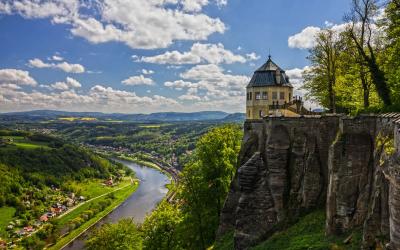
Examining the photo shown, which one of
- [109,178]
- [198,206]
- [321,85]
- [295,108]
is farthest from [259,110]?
[109,178]

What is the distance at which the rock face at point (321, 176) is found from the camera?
1464cm

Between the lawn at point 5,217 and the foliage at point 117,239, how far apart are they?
66.5 meters

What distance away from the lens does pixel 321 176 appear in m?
22.6

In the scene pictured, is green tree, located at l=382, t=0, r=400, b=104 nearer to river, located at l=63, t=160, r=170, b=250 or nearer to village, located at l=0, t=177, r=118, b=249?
river, located at l=63, t=160, r=170, b=250

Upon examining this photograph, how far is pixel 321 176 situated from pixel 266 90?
19142mm

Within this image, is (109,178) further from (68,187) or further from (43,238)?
(43,238)

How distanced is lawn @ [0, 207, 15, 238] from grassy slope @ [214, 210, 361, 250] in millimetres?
94233

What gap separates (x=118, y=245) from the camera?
41625mm

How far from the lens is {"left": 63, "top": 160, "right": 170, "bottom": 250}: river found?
9706 cm

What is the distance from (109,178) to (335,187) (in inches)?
6869

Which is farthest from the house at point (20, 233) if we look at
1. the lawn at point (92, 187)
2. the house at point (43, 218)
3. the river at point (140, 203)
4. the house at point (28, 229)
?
the lawn at point (92, 187)

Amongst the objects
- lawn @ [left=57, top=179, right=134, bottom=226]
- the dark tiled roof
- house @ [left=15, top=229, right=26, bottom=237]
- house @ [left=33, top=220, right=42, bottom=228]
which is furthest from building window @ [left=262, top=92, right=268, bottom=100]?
lawn @ [left=57, top=179, right=134, bottom=226]

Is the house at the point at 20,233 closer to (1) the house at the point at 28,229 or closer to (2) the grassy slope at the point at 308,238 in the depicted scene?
(1) the house at the point at 28,229

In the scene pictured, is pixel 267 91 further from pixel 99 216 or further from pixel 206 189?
pixel 99 216
